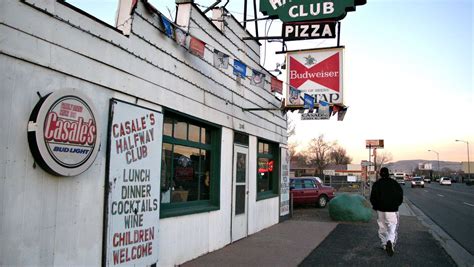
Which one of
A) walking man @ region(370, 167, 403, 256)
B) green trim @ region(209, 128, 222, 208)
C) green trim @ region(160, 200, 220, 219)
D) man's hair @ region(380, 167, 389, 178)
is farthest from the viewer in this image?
man's hair @ region(380, 167, 389, 178)

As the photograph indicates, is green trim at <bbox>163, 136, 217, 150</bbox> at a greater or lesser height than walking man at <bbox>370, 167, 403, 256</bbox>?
greater

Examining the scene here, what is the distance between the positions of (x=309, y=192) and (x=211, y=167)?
12.2 meters

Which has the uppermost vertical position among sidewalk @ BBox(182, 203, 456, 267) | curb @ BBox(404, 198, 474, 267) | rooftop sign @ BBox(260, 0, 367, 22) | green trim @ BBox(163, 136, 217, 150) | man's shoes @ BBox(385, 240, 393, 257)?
rooftop sign @ BBox(260, 0, 367, 22)

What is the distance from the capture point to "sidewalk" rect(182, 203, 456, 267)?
773cm

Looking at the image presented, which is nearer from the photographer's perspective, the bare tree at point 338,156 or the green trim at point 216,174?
the green trim at point 216,174

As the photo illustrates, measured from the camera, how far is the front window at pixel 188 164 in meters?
6.98

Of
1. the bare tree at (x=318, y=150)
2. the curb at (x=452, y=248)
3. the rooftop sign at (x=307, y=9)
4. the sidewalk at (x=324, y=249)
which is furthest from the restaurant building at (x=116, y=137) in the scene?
the bare tree at (x=318, y=150)

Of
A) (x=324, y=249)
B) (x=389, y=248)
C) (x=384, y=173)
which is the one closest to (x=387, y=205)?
(x=384, y=173)

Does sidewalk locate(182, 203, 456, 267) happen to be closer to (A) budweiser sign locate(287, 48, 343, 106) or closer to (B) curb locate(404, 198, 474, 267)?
(B) curb locate(404, 198, 474, 267)

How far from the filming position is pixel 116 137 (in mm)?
5320

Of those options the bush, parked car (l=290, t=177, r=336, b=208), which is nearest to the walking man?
the bush

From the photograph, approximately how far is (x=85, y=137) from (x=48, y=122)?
61 cm

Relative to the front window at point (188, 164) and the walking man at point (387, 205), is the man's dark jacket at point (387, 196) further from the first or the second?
the front window at point (188, 164)

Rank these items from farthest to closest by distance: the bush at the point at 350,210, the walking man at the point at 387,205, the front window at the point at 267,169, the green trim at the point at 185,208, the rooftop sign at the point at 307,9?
1. the bush at the point at 350,210
2. the front window at the point at 267,169
3. the rooftop sign at the point at 307,9
4. the walking man at the point at 387,205
5. the green trim at the point at 185,208
